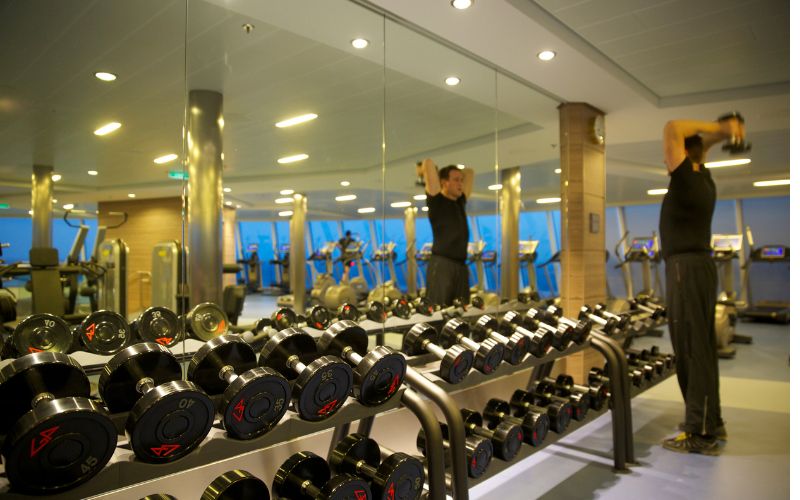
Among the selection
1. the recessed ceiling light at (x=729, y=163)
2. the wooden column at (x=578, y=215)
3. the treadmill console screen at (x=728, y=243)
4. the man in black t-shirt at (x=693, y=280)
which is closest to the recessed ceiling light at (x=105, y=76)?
the man in black t-shirt at (x=693, y=280)

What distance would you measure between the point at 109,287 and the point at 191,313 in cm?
39

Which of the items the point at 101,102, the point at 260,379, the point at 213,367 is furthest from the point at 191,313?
the point at 260,379

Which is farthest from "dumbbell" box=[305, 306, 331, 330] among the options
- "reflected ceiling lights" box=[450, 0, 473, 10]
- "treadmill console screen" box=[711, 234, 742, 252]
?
"treadmill console screen" box=[711, 234, 742, 252]

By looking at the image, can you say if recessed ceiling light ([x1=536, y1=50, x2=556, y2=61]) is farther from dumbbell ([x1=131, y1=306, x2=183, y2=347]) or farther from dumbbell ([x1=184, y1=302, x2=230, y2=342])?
dumbbell ([x1=131, y1=306, x2=183, y2=347])

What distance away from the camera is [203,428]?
1.29 m

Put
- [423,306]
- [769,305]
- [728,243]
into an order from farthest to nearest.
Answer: [769,305]
[728,243]
[423,306]

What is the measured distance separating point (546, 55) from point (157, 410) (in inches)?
119

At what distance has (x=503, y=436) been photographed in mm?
2221

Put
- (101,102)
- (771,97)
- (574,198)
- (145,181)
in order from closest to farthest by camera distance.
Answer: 1. (101,102)
2. (145,181)
3. (771,97)
4. (574,198)

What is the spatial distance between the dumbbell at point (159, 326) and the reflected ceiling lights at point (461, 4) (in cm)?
208

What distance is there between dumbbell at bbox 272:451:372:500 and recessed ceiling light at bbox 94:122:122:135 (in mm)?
1674

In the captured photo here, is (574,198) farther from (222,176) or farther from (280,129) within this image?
(222,176)

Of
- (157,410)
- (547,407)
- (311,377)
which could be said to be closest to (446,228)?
(547,407)

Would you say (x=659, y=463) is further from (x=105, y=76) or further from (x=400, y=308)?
(x=105, y=76)
